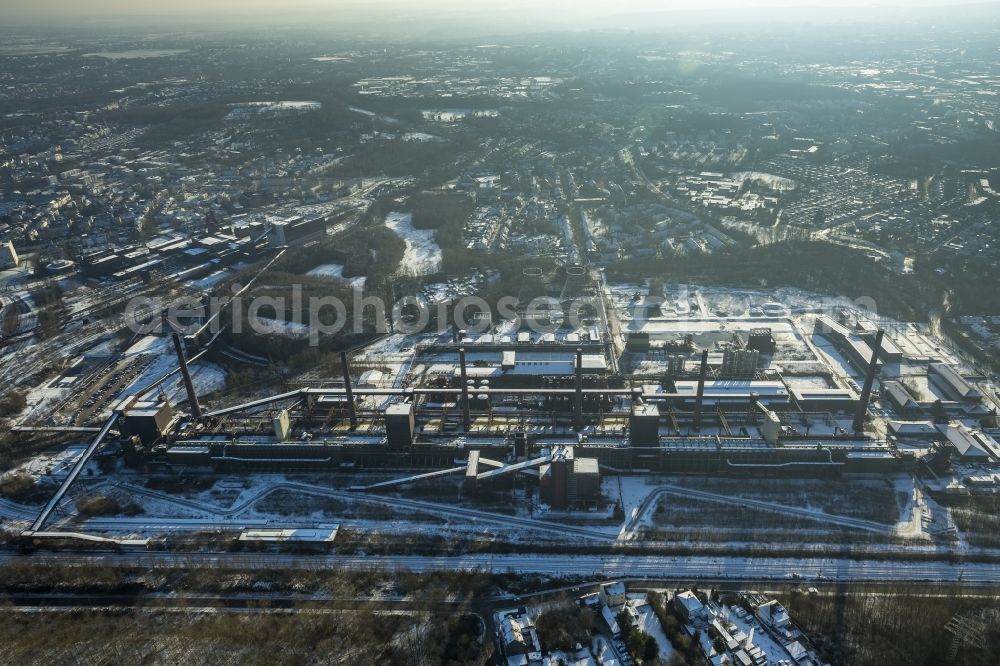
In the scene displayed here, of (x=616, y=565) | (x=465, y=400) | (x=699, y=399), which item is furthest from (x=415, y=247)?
(x=616, y=565)

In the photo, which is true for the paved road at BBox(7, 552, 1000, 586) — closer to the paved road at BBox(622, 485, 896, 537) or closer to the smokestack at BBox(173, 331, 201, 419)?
the paved road at BBox(622, 485, 896, 537)

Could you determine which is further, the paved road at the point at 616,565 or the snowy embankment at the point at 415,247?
the snowy embankment at the point at 415,247

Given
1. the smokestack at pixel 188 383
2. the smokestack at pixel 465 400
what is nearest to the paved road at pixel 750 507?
the smokestack at pixel 465 400

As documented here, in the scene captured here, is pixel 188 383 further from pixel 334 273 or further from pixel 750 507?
pixel 750 507

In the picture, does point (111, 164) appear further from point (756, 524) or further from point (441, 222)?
point (756, 524)

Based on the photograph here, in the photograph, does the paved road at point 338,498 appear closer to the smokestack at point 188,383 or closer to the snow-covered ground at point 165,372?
the smokestack at point 188,383

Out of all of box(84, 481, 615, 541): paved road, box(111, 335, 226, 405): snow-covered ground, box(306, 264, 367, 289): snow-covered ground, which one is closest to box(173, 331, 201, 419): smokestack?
box(111, 335, 226, 405): snow-covered ground

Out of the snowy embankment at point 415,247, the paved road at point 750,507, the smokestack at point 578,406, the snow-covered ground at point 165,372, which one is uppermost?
the smokestack at point 578,406

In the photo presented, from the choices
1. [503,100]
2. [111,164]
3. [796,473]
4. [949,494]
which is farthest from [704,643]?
[503,100]
